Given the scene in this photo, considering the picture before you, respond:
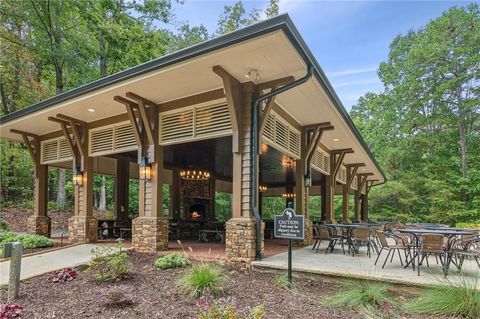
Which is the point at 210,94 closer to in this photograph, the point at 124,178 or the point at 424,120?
the point at 124,178

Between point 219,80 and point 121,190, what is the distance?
7502 mm

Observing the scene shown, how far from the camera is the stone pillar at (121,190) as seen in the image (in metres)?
11.8

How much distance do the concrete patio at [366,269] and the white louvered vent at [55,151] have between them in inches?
305

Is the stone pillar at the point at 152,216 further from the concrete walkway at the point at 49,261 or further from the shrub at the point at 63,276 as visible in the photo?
the shrub at the point at 63,276

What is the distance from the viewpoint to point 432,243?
5359mm

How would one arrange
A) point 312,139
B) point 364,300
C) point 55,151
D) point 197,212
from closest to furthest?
point 364,300, point 312,139, point 55,151, point 197,212

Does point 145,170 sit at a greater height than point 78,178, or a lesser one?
greater

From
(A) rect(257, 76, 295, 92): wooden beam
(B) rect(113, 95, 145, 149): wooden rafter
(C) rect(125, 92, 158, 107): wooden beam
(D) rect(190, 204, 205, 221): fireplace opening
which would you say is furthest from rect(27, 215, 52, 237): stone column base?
(A) rect(257, 76, 295, 92): wooden beam

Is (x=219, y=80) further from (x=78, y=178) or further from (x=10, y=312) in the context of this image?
(x=78, y=178)

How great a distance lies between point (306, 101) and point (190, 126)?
272cm

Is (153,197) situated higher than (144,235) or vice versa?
(153,197)

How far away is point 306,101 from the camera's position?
7238 mm

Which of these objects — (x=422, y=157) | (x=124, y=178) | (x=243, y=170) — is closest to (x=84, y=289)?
(x=243, y=170)

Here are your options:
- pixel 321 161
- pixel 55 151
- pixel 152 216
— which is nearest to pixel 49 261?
pixel 152 216
